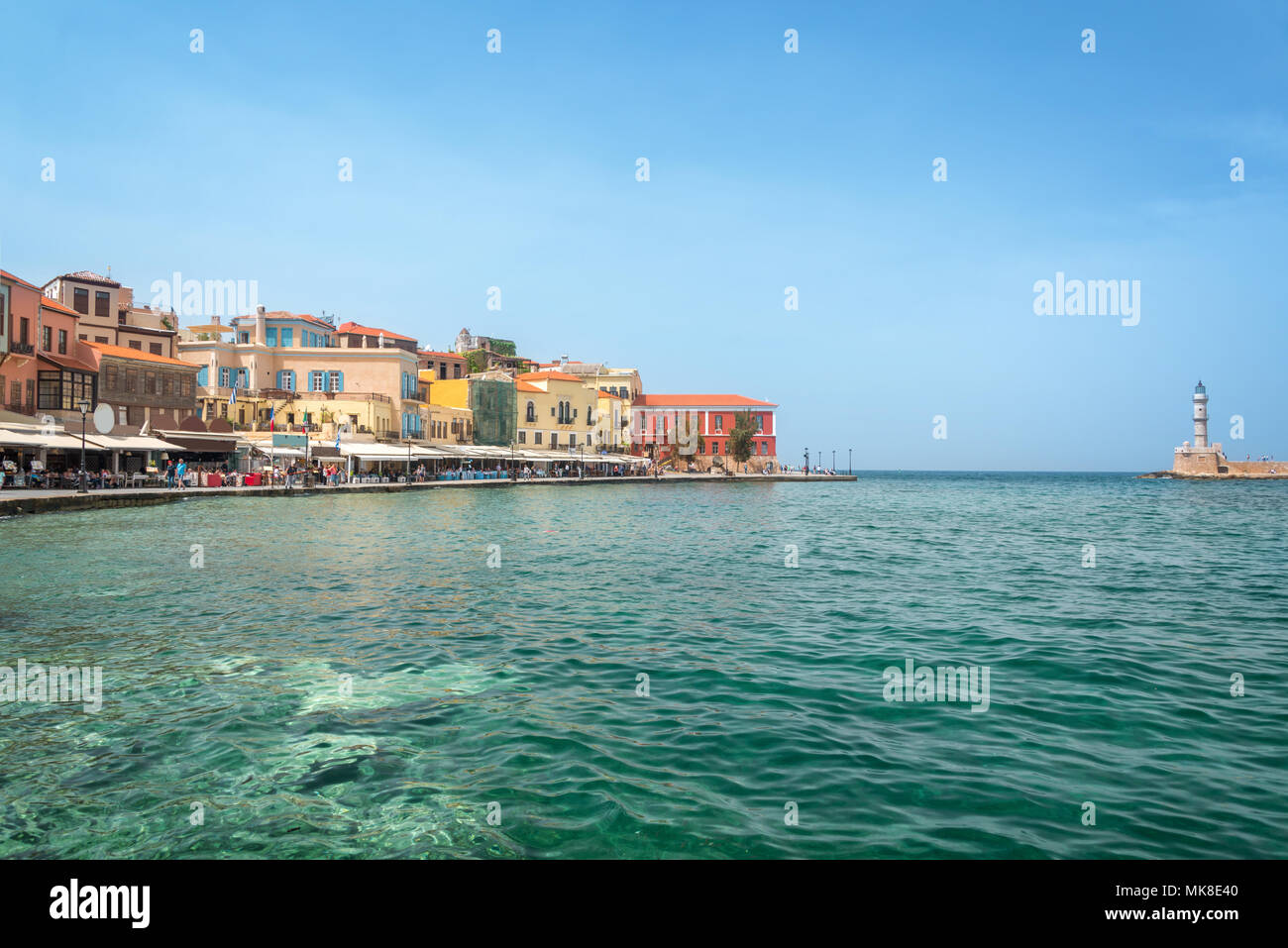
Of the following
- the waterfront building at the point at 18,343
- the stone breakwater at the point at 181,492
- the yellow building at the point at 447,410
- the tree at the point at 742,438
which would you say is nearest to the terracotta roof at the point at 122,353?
the waterfront building at the point at 18,343

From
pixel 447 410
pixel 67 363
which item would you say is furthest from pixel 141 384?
pixel 447 410

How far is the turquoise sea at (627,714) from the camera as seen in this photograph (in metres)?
5.22

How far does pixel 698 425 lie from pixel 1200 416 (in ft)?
257

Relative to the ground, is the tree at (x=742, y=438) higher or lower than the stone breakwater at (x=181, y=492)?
higher

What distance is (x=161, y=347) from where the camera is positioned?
53.4 metres

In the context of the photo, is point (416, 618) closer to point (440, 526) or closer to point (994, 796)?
point (994, 796)

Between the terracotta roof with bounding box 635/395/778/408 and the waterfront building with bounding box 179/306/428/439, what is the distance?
1466 inches

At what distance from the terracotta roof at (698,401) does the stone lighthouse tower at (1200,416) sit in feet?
215

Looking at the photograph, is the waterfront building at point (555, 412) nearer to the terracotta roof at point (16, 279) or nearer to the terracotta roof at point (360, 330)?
the terracotta roof at point (360, 330)

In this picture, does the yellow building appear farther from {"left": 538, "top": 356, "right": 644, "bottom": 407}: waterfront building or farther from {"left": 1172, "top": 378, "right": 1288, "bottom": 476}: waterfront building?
{"left": 1172, "top": 378, "right": 1288, "bottom": 476}: waterfront building

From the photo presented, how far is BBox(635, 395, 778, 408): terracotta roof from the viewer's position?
326 feet

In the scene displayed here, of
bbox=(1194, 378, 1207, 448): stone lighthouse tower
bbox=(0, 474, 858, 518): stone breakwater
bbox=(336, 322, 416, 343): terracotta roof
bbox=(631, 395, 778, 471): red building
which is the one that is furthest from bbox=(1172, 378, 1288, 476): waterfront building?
bbox=(336, 322, 416, 343): terracotta roof
